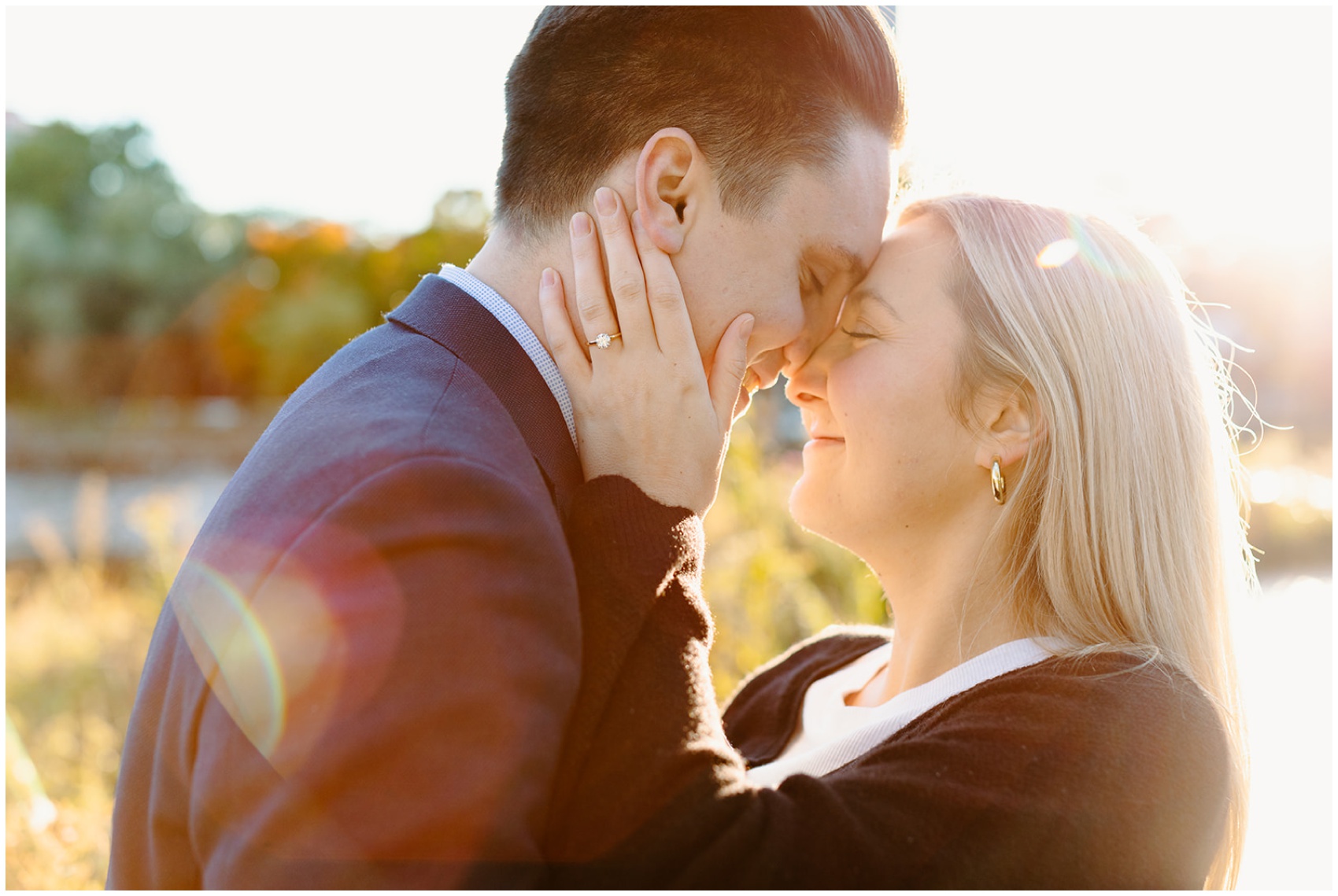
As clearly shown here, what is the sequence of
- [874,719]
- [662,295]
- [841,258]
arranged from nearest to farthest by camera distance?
[662,295] → [841,258] → [874,719]

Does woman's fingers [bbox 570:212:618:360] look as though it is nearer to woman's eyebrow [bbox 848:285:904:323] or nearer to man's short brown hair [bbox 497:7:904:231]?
man's short brown hair [bbox 497:7:904:231]

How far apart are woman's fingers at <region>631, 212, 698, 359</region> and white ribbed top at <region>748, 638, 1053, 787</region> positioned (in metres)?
0.90

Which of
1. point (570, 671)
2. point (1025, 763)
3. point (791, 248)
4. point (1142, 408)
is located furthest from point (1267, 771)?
point (570, 671)

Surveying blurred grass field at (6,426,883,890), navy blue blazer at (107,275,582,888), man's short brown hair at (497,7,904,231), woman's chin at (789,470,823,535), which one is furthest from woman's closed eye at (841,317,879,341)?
blurred grass field at (6,426,883,890)

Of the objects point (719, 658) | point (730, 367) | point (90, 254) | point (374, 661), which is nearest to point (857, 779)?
point (730, 367)

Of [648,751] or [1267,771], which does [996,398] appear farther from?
[1267,771]

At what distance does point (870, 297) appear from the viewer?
8.16 ft

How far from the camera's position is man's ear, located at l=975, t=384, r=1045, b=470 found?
2396 millimetres

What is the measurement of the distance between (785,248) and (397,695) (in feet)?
4.06

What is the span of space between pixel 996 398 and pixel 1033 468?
0.63ft

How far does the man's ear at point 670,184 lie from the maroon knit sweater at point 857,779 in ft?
1.80

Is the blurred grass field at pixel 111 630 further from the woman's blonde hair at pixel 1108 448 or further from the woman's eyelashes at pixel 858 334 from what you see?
the woman's blonde hair at pixel 1108 448

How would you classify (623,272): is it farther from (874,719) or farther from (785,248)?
(874,719)

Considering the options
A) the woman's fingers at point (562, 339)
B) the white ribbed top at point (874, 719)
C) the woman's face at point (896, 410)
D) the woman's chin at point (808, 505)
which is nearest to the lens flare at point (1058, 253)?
the woman's face at point (896, 410)
